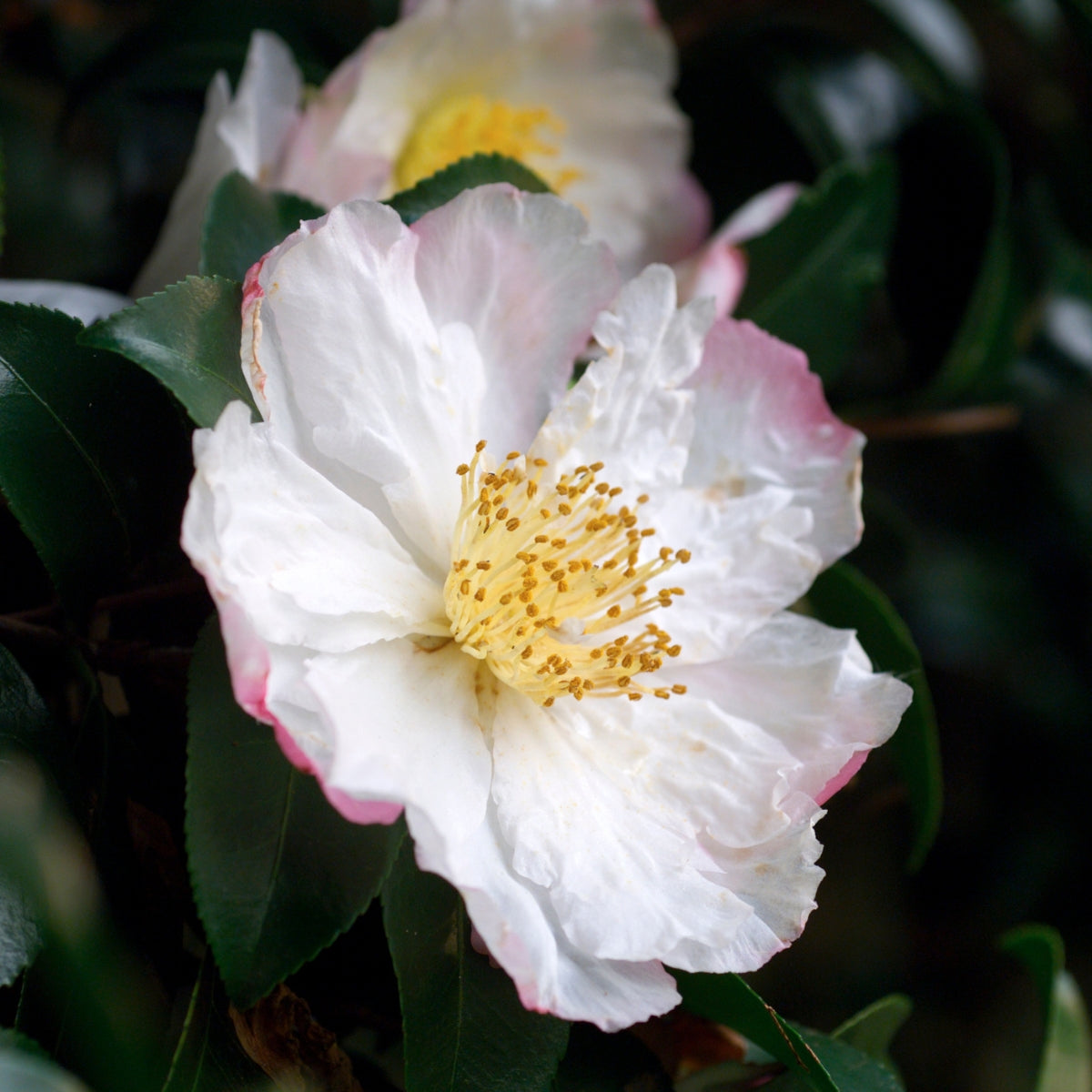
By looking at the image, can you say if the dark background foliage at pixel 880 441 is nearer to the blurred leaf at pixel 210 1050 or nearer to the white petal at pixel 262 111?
the blurred leaf at pixel 210 1050

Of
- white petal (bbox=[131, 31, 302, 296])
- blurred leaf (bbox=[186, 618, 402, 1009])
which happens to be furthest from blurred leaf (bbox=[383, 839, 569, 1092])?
white petal (bbox=[131, 31, 302, 296])

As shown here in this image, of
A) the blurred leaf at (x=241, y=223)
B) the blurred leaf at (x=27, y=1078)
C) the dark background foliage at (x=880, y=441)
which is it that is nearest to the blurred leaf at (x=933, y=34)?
the dark background foliage at (x=880, y=441)

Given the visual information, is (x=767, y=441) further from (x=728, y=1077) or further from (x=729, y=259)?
(x=728, y=1077)

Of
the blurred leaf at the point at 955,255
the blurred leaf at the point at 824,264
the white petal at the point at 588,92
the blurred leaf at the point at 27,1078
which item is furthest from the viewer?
the blurred leaf at the point at 955,255

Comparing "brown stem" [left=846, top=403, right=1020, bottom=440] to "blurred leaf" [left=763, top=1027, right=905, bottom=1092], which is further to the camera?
"brown stem" [left=846, top=403, right=1020, bottom=440]

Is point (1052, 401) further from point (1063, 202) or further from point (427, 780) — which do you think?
point (427, 780)

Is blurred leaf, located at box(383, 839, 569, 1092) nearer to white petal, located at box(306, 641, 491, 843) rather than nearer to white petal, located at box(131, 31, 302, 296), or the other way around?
white petal, located at box(306, 641, 491, 843)
